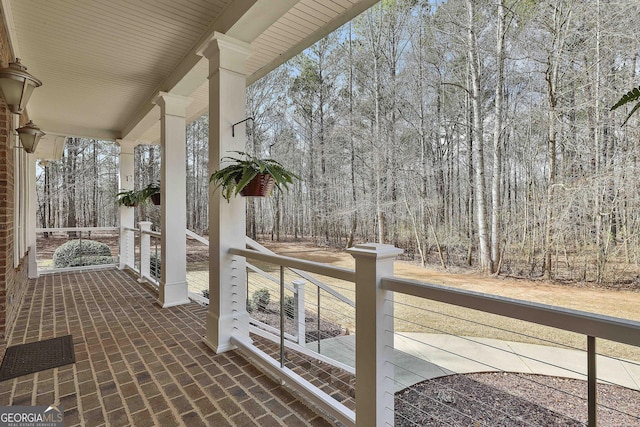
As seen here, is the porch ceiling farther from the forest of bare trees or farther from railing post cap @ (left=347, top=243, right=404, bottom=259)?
the forest of bare trees

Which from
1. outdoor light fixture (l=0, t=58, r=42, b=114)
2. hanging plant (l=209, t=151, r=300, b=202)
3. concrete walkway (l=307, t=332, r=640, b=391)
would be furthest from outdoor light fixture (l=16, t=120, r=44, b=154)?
concrete walkway (l=307, t=332, r=640, b=391)

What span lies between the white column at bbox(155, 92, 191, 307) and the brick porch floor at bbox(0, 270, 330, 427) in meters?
0.31

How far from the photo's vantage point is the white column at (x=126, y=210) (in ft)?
20.0

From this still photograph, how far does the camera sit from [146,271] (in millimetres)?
5098

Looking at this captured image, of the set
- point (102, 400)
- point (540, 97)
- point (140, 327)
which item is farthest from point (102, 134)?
point (540, 97)

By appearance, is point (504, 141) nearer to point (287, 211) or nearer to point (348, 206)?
point (348, 206)

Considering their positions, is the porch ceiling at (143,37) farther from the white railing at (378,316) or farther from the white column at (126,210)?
the white railing at (378,316)

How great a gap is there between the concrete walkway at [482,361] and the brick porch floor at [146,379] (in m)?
1.78

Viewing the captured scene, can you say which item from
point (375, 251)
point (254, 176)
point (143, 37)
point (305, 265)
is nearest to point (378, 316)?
point (375, 251)

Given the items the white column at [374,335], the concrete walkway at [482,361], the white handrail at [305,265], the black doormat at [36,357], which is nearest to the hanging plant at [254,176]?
the white handrail at [305,265]

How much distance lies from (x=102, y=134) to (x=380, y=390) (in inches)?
273

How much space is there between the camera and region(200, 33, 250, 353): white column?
2.63 m

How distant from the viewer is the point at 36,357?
2.54 meters

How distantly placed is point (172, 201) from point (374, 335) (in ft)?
10.7
